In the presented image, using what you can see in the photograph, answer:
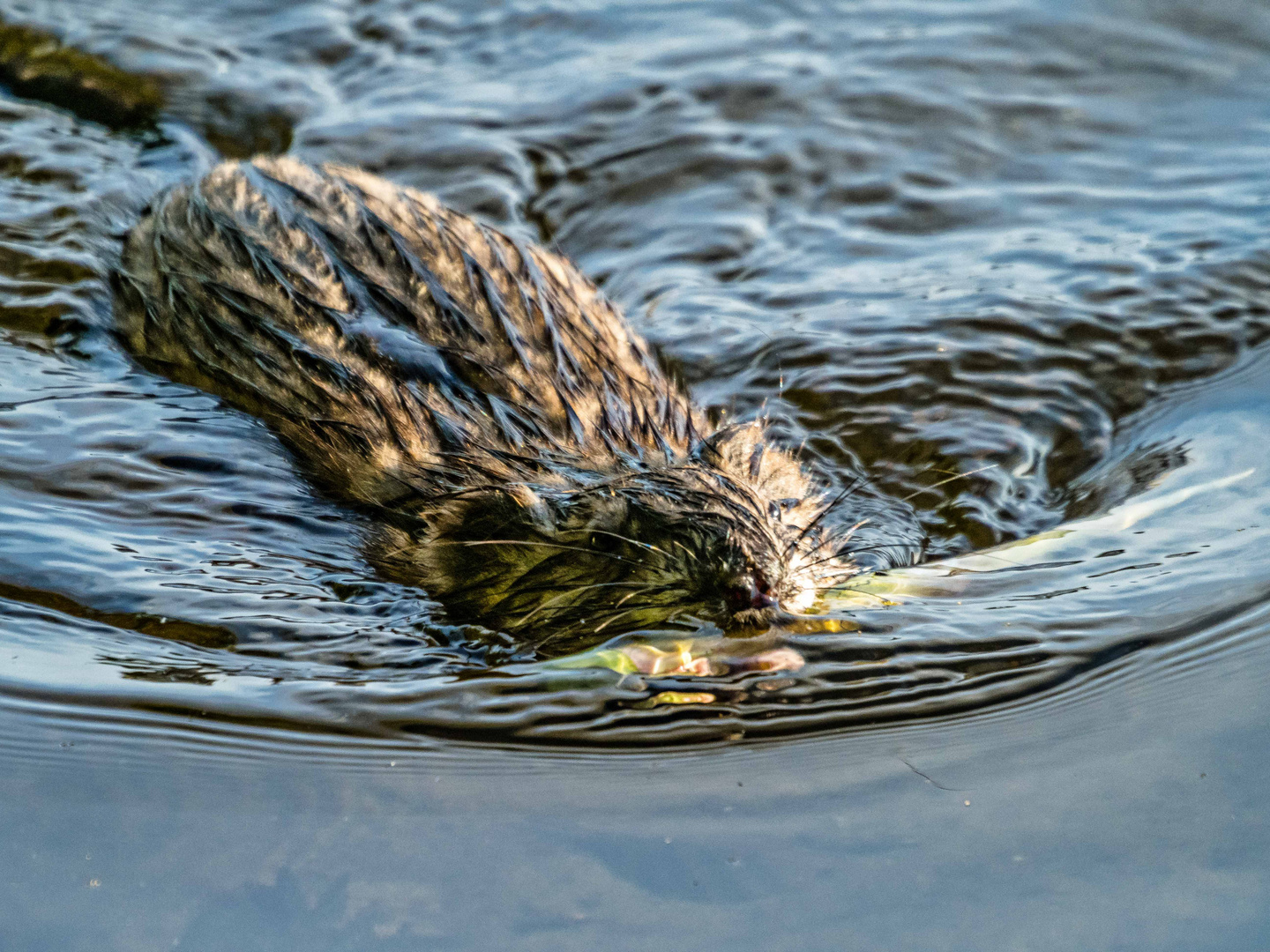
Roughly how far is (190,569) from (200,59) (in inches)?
148

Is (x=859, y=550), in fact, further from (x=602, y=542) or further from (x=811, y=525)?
(x=602, y=542)

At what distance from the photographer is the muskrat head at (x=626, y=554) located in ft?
10.5

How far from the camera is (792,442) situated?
172 inches

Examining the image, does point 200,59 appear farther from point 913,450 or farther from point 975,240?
Result: point 913,450

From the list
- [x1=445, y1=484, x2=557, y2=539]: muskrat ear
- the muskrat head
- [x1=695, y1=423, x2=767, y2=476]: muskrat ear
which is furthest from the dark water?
[x1=695, y1=423, x2=767, y2=476]: muskrat ear

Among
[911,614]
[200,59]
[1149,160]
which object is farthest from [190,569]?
[1149,160]

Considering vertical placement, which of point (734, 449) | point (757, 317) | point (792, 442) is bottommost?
point (792, 442)

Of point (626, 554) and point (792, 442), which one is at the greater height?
point (626, 554)

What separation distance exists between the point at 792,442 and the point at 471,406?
1099 mm

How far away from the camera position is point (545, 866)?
255 centimetres

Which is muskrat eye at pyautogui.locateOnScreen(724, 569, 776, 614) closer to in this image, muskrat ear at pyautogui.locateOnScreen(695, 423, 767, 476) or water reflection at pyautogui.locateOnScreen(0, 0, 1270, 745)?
water reflection at pyautogui.locateOnScreen(0, 0, 1270, 745)

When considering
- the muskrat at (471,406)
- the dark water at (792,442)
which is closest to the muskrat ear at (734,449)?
the muskrat at (471,406)

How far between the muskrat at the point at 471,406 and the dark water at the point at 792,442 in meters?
0.17

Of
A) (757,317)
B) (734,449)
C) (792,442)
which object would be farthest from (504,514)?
(757,317)
